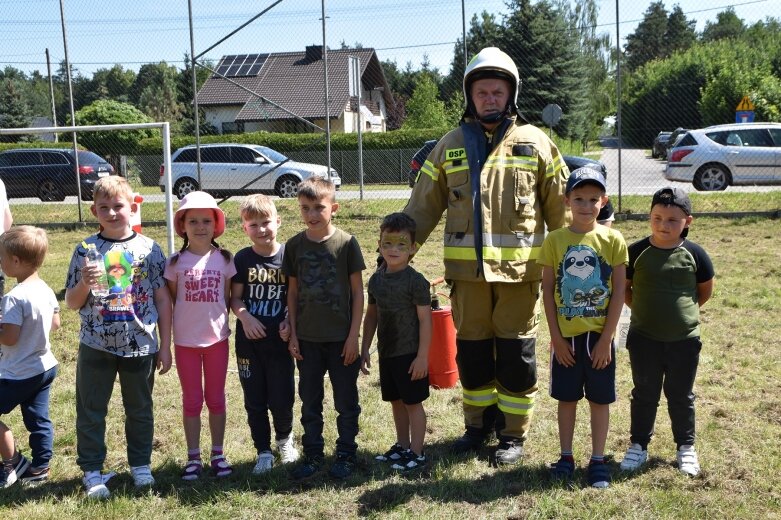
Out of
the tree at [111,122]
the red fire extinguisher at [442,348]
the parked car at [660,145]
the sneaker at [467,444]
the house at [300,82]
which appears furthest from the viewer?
the tree at [111,122]

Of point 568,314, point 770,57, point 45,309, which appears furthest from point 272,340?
point 770,57

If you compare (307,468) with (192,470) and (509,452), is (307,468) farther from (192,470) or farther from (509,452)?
(509,452)

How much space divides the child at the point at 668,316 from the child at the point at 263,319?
181 cm

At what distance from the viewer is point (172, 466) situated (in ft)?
12.9

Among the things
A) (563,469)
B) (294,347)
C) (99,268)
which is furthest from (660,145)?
(99,268)

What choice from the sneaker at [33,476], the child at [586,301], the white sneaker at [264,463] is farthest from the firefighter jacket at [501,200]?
the sneaker at [33,476]

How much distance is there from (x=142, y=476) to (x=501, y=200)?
233 centimetres

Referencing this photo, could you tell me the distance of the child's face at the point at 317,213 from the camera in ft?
12.0

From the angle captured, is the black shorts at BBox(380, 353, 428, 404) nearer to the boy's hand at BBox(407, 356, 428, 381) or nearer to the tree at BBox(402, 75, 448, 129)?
the boy's hand at BBox(407, 356, 428, 381)

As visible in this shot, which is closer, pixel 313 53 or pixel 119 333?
A: pixel 119 333

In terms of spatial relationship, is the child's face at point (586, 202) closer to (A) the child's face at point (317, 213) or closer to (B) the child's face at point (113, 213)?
(A) the child's face at point (317, 213)

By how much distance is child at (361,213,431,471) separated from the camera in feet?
12.1

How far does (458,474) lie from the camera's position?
3742 mm

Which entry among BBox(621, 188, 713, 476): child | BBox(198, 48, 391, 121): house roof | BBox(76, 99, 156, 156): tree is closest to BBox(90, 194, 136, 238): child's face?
BBox(621, 188, 713, 476): child
